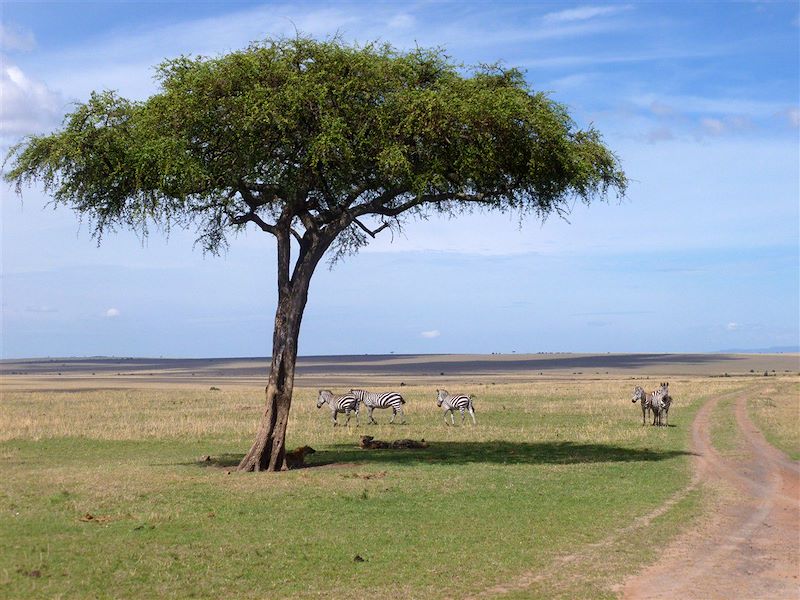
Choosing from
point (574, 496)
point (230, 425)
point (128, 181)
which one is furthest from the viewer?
point (230, 425)

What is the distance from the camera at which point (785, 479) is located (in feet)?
70.1

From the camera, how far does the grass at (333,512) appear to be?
12.0 meters

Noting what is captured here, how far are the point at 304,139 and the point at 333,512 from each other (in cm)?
945

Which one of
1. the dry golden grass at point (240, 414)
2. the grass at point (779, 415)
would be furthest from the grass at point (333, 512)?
the grass at point (779, 415)

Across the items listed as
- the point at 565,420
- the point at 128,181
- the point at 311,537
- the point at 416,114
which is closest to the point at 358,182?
the point at 416,114

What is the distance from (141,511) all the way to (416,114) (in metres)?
10.7

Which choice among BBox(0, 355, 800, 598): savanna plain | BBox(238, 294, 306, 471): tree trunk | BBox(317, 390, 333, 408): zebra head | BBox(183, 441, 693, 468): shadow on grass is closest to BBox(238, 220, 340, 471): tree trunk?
BBox(238, 294, 306, 471): tree trunk

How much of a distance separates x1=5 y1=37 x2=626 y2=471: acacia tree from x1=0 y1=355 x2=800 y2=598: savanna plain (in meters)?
4.11

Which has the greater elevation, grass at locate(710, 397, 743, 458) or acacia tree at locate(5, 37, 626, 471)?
acacia tree at locate(5, 37, 626, 471)

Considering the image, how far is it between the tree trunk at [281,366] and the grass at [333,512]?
39.7 inches

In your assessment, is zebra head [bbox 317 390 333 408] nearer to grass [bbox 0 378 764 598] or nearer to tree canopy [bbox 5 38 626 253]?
grass [bbox 0 378 764 598]

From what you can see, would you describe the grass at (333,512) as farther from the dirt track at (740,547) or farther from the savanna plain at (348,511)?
the dirt track at (740,547)

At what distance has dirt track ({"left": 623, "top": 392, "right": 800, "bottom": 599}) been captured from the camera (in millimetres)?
11609

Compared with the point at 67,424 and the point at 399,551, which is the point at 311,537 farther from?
the point at 67,424
